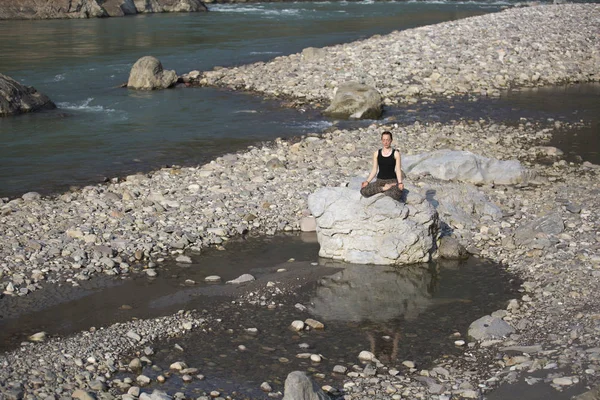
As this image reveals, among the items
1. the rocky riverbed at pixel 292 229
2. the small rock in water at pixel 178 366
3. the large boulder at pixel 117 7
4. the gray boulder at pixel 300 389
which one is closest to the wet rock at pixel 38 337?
the rocky riverbed at pixel 292 229

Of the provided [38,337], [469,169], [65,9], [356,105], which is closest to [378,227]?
[469,169]

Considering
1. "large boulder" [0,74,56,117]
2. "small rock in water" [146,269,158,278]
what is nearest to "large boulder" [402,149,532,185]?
"small rock in water" [146,269,158,278]

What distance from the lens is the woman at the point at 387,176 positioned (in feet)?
43.7

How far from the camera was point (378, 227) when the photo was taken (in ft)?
43.7

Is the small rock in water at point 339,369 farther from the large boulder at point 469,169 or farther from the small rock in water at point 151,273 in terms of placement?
the large boulder at point 469,169

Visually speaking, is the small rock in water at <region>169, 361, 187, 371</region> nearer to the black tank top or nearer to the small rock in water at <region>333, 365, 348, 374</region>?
the small rock in water at <region>333, 365, 348, 374</region>

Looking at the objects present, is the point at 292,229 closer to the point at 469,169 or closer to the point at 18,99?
the point at 469,169

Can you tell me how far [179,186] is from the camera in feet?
56.7

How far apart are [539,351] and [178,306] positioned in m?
5.40

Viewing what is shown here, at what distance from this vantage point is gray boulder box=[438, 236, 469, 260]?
1364 cm

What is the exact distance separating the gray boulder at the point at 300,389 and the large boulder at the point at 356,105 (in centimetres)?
1640

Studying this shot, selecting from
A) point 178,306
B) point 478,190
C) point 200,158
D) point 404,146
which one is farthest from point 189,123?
point 178,306

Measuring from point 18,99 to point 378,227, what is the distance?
16837 mm

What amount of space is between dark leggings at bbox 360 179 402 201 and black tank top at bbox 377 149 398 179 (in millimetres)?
88
